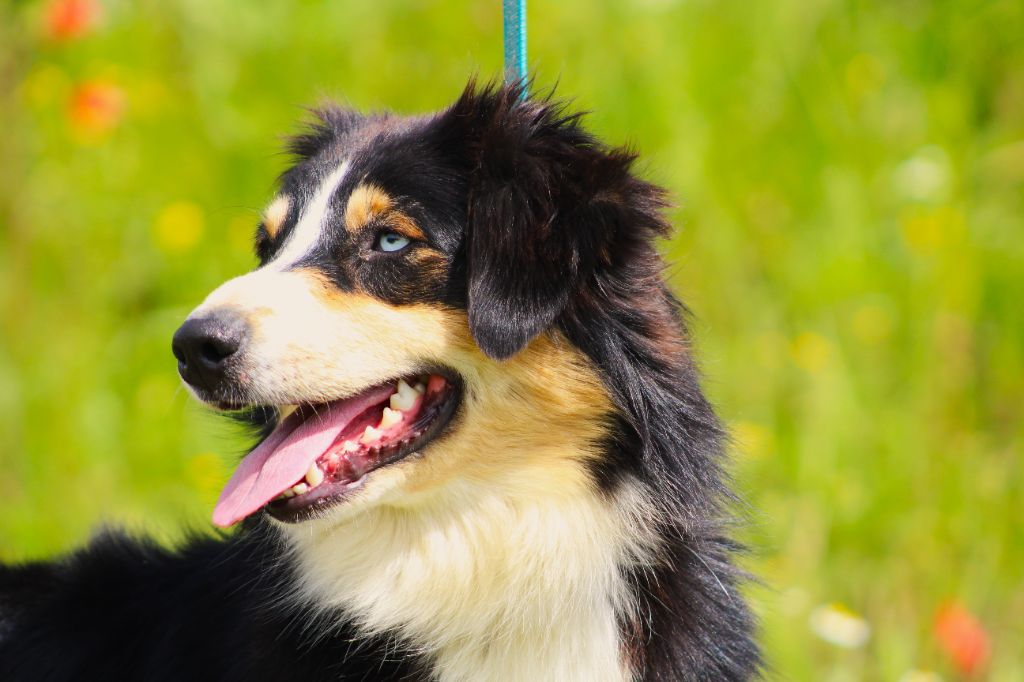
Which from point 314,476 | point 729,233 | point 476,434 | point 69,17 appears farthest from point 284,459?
point 729,233

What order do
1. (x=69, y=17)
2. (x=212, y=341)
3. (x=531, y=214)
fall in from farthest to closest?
(x=69, y=17) < (x=531, y=214) < (x=212, y=341)

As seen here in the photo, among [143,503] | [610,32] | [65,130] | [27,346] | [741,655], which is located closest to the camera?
[741,655]

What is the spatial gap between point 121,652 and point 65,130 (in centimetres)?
404

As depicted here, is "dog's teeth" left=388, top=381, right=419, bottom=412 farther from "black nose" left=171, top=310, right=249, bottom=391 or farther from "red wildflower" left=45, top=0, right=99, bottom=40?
"red wildflower" left=45, top=0, right=99, bottom=40

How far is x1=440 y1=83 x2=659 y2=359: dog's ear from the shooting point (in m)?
2.74

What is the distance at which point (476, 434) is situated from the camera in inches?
113

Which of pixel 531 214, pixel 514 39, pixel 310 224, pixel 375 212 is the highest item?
pixel 514 39

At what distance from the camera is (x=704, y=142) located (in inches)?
257

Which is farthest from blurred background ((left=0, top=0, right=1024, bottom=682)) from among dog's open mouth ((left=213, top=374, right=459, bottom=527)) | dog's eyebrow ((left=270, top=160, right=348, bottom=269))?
dog's open mouth ((left=213, top=374, right=459, bottom=527))

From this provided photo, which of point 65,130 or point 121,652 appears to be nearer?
point 121,652

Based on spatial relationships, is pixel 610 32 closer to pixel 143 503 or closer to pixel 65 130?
pixel 65 130

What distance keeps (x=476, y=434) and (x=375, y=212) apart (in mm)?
579

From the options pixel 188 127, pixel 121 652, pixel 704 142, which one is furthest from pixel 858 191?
pixel 121 652

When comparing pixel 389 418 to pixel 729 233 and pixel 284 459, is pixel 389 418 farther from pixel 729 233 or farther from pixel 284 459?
pixel 729 233
